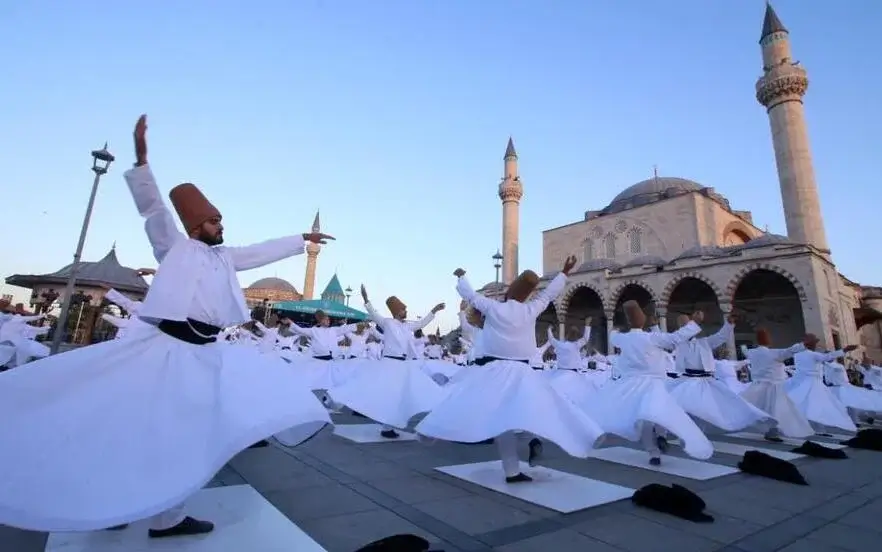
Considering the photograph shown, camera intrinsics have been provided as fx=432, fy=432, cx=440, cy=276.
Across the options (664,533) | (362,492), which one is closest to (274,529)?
(362,492)

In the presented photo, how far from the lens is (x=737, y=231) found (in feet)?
125

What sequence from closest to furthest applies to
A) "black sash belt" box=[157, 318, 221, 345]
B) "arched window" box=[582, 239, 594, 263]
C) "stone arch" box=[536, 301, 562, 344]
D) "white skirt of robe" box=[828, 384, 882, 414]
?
"black sash belt" box=[157, 318, 221, 345], "white skirt of robe" box=[828, 384, 882, 414], "stone arch" box=[536, 301, 562, 344], "arched window" box=[582, 239, 594, 263]

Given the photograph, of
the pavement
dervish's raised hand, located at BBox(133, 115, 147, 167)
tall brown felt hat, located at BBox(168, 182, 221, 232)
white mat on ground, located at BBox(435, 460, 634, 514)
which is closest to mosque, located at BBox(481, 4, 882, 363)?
the pavement

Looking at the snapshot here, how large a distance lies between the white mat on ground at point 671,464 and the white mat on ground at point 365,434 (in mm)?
2772

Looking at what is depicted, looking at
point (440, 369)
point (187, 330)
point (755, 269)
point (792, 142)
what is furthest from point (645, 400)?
point (792, 142)

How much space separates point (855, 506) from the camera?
13.4ft

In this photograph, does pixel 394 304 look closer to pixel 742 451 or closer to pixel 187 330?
pixel 187 330

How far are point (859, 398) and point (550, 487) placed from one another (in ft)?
36.2

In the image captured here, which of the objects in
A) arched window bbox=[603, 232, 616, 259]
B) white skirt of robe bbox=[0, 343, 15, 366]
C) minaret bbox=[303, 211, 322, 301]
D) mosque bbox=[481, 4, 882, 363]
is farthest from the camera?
minaret bbox=[303, 211, 322, 301]

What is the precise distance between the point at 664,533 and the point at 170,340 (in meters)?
3.55

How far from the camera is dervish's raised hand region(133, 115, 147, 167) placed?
2686mm

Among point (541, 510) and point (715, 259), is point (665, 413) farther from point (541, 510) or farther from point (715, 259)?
point (715, 259)

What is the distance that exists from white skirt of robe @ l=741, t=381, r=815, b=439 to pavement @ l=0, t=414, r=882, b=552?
2299mm

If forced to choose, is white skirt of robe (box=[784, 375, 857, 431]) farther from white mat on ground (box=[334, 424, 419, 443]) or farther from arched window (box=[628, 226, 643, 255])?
arched window (box=[628, 226, 643, 255])
